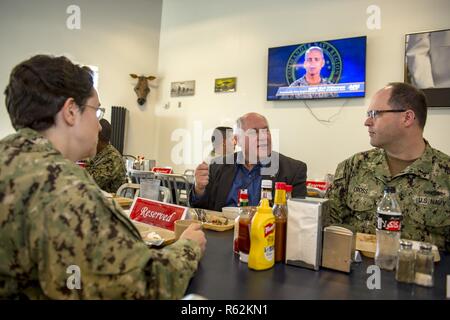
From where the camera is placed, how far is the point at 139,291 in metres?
0.75

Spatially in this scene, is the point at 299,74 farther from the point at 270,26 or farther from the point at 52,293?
the point at 52,293

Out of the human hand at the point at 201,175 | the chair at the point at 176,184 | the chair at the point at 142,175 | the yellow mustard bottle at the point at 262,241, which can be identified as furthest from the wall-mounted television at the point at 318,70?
the yellow mustard bottle at the point at 262,241

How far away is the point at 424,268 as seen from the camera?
3.14 feet

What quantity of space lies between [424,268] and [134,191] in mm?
2286

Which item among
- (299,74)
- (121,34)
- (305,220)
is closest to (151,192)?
(305,220)

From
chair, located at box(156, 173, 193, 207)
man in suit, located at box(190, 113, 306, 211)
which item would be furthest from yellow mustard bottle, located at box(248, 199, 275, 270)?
chair, located at box(156, 173, 193, 207)

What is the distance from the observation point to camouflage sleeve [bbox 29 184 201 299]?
28.5 inches

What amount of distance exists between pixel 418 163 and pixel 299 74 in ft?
10.9

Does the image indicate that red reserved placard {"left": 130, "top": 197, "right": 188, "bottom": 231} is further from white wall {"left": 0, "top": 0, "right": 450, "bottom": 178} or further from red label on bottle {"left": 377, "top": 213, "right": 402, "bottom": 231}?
white wall {"left": 0, "top": 0, "right": 450, "bottom": 178}

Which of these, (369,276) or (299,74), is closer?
(369,276)

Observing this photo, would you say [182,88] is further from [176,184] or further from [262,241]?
[262,241]

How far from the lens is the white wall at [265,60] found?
414 cm

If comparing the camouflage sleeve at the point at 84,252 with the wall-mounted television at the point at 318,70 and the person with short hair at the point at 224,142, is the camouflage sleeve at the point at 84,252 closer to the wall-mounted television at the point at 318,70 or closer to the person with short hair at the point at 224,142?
the person with short hair at the point at 224,142

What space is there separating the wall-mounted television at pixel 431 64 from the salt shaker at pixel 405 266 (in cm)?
354
